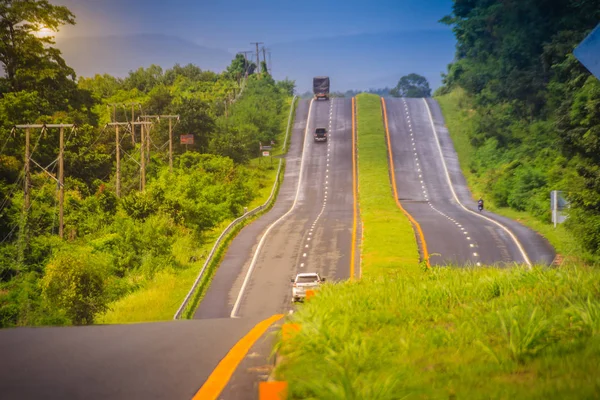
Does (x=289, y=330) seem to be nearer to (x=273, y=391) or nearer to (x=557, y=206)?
(x=273, y=391)

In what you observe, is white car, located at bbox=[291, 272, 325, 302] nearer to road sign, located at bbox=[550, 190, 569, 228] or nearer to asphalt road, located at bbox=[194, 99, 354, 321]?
asphalt road, located at bbox=[194, 99, 354, 321]

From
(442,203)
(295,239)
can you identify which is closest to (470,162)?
(442,203)

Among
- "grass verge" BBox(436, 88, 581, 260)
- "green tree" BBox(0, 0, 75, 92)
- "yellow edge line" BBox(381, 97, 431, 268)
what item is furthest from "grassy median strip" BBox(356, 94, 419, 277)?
"green tree" BBox(0, 0, 75, 92)

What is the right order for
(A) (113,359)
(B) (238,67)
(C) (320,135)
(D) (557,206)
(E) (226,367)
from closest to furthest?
1. (E) (226,367)
2. (A) (113,359)
3. (D) (557,206)
4. (C) (320,135)
5. (B) (238,67)

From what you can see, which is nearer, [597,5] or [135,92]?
[597,5]

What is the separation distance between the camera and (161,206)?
57031 millimetres

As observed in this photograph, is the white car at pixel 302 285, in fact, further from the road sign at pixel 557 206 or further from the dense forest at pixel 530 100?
the road sign at pixel 557 206

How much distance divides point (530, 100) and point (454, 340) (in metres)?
89.3

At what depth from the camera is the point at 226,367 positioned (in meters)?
7.89

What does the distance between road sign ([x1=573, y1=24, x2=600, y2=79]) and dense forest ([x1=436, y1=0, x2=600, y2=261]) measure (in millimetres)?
33849

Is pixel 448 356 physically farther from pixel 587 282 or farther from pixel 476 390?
pixel 587 282

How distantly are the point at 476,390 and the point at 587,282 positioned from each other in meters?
4.22

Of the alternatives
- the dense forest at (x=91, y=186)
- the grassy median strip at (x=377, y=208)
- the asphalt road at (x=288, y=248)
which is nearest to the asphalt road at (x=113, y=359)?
the asphalt road at (x=288, y=248)

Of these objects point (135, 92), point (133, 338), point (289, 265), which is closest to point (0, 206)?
point (289, 265)
